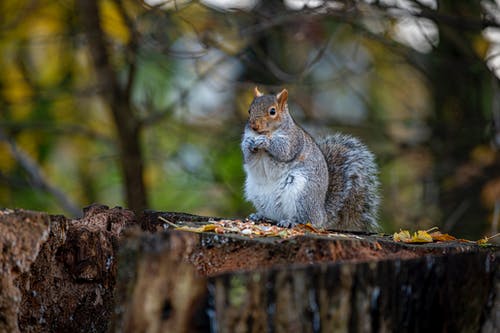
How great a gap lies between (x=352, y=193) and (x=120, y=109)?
5.78 feet

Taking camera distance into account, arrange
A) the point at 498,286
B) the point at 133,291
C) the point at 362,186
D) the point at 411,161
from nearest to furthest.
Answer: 1. the point at 133,291
2. the point at 498,286
3. the point at 362,186
4. the point at 411,161

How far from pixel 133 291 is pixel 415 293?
56 centimetres

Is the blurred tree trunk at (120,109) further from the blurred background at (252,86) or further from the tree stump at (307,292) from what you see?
the tree stump at (307,292)

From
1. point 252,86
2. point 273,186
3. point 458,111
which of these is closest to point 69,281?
point 273,186

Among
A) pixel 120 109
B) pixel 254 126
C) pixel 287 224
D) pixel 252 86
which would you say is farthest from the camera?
pixel 120 109

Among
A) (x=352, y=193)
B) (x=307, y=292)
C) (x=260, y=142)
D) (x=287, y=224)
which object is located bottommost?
(x=307, y=292)

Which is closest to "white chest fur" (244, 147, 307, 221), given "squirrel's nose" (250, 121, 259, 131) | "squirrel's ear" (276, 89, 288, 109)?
"squirrel's nose" (250, 121, 259, 131)

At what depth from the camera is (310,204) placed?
9.03ft

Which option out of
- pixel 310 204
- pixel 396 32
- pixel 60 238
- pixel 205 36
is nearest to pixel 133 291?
pixel 60 238

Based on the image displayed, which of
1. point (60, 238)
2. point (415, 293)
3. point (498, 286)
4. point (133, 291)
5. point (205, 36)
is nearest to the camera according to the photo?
point (133, 291)

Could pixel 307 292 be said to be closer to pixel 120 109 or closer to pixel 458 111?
pixel 120 109

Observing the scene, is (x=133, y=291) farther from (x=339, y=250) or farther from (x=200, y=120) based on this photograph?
(x=200, y=120)

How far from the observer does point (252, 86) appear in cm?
397

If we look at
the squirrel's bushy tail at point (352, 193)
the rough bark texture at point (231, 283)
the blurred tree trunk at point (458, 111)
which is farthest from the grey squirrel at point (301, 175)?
the blurred tree trunk at point (458, 111)
